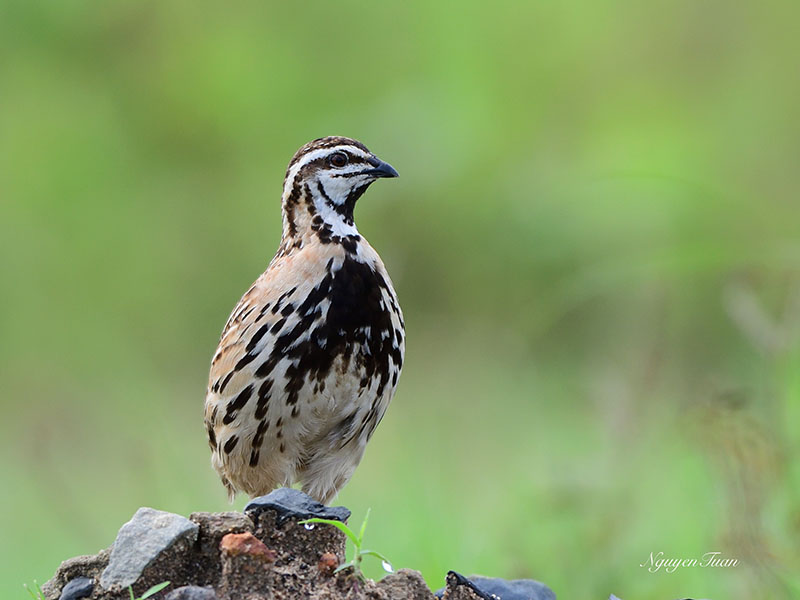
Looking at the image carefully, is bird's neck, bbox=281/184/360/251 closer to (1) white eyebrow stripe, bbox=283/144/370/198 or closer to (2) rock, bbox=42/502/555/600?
(1) white eyebrow stripe, bbox=283/144/370/198

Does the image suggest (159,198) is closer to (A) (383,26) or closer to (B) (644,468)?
(A) (383,26)

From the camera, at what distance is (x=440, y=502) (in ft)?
23.1

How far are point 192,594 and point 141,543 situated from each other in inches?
10.7

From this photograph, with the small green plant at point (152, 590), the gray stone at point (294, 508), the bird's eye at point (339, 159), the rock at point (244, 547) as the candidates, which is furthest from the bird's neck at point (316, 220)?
the small green plant at point (152, 590)

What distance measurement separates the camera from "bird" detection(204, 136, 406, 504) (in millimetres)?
4969

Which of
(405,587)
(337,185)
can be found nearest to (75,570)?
(405,587)

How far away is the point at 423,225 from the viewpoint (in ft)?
36.9

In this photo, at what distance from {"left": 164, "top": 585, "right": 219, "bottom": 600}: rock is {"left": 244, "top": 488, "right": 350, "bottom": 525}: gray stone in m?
0.32

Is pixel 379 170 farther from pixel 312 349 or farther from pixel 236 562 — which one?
pixel 236 562

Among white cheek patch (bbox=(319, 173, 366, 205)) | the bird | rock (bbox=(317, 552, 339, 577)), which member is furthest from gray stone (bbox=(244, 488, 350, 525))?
white cheek patch (bbox=(319, 173, 366, 205))

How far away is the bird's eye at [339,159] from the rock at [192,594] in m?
2.09

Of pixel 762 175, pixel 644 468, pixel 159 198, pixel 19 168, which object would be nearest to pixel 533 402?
pixel 644 468

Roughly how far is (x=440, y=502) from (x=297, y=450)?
6.57 ft
